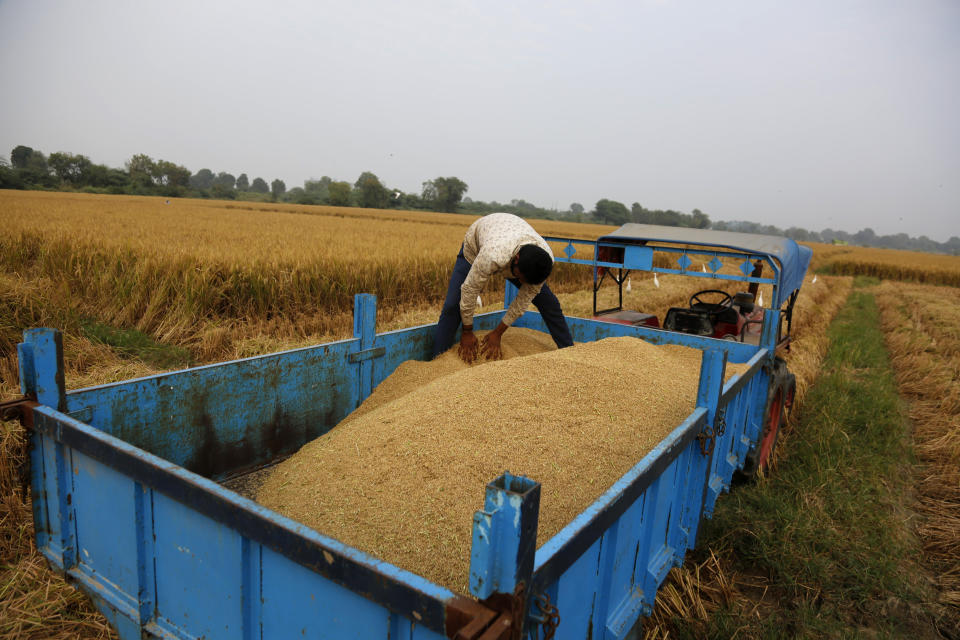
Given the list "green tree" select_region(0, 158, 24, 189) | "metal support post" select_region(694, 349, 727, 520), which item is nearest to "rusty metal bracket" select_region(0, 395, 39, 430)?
"metal support post" select_region(694, 349, 727, 520)

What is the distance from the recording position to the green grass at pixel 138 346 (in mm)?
4800

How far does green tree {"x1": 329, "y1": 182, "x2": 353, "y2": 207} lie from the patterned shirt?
2019 inches

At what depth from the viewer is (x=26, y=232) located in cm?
712

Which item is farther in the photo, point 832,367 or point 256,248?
point 256,248

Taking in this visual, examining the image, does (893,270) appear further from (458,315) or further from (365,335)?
(365,335)

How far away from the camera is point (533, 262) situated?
134 inches

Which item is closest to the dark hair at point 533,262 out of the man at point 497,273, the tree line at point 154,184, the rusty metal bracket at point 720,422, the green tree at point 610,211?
the man at point 497,273

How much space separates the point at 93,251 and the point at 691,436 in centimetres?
652

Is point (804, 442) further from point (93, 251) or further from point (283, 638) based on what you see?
point (93, 251)

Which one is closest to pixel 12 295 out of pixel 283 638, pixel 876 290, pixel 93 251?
pixel 93 251

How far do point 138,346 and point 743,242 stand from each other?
517 centimetres

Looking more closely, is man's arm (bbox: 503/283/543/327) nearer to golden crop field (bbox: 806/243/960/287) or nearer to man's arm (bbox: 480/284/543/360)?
man's arm (bbox: 480/284/543/360)

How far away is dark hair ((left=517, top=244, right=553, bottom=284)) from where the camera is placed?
11.2 feet

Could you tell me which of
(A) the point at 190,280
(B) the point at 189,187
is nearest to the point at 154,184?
(B) the point at 189,187
